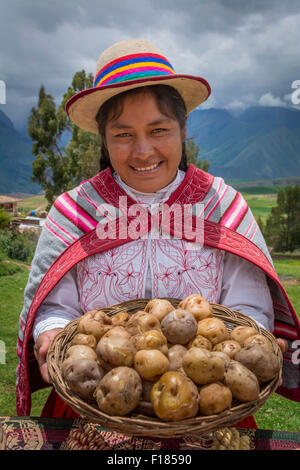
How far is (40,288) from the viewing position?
212 centimetres

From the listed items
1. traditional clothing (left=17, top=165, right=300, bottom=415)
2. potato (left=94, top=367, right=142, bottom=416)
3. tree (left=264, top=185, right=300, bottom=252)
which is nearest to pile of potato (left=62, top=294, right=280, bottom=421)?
potato (left=94, top=367, right=142, bottom=416)

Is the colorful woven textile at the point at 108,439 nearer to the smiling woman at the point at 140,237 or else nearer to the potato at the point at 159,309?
the smiling woman at the point at 140,237

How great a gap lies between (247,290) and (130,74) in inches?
52.6

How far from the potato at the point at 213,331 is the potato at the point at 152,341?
20cm

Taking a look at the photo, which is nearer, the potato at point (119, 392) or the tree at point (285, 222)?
the potato at point (119, 392)

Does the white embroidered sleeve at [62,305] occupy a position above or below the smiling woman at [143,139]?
below

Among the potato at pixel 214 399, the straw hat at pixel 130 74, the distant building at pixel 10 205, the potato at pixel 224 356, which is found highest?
the distant building at pixel 10 205

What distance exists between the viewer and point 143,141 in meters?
1.85

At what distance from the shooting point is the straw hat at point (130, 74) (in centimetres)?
183

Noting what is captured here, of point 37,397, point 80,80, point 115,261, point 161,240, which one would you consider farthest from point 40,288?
point 80,80

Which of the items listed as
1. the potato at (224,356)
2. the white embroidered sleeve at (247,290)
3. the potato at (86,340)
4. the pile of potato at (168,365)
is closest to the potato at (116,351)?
the pile of potato at (168,365)

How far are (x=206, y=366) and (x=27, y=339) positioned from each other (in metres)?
1.14

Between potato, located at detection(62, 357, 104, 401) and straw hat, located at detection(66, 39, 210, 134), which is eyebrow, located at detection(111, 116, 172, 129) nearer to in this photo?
straw hat, located at detection(66, 39, 210, 134)
